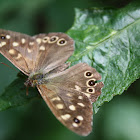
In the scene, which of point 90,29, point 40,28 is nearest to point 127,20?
point 90,29

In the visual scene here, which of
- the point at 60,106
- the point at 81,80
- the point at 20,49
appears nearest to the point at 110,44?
the point at 81,80

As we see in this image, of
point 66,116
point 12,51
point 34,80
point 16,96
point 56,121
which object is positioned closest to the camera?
point 66,116

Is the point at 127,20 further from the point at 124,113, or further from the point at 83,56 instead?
the point at 124,113

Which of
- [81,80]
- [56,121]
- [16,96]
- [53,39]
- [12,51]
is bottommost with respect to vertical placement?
[56,121]

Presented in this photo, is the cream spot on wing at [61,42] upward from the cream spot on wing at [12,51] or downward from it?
downward

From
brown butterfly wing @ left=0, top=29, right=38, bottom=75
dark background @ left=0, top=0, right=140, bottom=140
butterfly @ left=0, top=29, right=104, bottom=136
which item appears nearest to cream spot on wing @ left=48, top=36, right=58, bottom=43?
butterfly @ left=0, top=29, right=104, bottom=136

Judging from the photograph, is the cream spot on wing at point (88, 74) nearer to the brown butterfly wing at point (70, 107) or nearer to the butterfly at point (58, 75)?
the butterfly at point (58, 75)

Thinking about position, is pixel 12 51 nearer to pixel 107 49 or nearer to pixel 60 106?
pixel 60 106

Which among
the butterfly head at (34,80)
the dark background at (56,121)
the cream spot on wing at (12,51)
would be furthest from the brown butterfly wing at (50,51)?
the dark background at (56,121)
